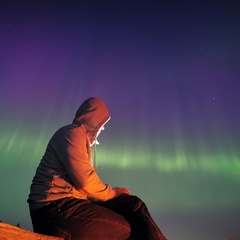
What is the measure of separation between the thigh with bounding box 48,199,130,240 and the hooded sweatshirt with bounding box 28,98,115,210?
15 cm

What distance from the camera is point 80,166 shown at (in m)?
3.12

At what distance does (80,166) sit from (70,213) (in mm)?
477

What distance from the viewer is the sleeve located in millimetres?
3107

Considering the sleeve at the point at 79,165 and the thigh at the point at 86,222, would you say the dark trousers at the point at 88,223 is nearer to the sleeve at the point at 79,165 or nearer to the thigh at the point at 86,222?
the thigh at the point at 86,222

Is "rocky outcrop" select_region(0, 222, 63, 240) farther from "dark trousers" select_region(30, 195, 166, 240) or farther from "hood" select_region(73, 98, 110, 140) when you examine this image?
"hood" select_region(73, 98, 110, 140)

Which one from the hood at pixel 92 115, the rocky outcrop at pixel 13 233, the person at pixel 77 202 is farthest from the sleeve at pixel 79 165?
the rocky outcrop at pixel 13 233

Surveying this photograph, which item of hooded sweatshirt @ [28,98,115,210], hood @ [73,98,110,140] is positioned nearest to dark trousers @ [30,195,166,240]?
hooded sweatshirt @ [28,98,115,210]

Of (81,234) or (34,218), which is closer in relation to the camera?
(81,234)

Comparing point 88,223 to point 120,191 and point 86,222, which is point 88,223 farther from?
point 120,191

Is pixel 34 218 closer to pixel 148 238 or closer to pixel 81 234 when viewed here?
pixel 81 234

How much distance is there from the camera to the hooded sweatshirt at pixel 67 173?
123 inches

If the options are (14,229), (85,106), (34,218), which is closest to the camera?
(14,229)

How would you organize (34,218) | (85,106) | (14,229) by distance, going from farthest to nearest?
(85,106), (34,218), (14,229)

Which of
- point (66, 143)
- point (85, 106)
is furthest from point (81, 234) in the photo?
point (85, 106)
